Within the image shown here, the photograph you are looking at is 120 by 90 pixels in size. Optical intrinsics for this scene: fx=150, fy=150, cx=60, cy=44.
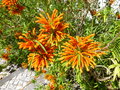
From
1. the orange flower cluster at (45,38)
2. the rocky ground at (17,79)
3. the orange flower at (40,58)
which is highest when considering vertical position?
the orange flower cluster at (45,38)

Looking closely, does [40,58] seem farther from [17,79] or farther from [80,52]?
[17,79]

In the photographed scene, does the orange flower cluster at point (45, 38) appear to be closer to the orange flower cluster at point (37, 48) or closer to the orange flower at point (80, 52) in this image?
the orange flower cluster at point (37, 48)

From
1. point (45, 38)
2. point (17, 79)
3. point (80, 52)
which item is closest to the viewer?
point (80, 52)

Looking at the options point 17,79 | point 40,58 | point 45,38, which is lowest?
point 17,79

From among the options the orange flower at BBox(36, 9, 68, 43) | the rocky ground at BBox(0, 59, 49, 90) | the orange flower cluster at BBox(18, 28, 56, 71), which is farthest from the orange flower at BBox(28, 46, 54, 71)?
the rocky ground at BBox(0, 59, 49, 90)

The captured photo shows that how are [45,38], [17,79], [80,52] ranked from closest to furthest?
[80,52] → [45,38] → [17,79]

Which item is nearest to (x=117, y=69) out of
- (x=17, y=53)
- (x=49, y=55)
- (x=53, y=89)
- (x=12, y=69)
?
(x=49, y=55)

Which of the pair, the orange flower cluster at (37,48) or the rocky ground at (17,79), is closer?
the orange flower cluster at (37,48)

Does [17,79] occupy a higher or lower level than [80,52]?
lower

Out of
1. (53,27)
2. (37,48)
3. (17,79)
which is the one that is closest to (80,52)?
(53,27)

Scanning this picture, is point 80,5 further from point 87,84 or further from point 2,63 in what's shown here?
point 2,63

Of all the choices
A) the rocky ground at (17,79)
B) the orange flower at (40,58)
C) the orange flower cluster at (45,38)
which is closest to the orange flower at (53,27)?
the orange flower cluster at (45,38)
